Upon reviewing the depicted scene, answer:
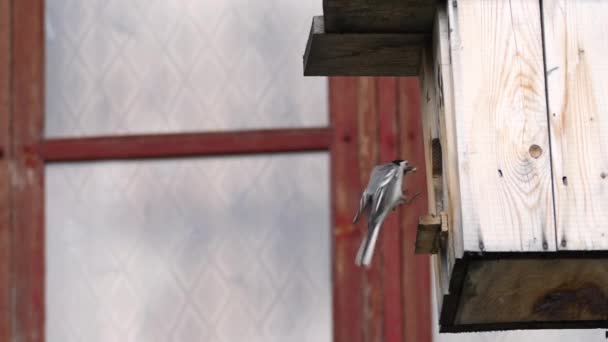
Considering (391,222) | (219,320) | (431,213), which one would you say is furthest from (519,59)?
(219,320)

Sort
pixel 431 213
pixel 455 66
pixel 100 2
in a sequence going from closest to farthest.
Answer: pixel 455 66, pixel 431 213, pixel 100 2

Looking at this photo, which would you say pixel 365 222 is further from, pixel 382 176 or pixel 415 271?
pixel 382 176

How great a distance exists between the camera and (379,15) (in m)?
3.07

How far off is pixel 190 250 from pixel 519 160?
5.50 feet

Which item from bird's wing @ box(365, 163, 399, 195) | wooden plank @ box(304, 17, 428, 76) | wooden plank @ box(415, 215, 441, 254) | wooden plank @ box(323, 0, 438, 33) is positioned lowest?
wooden plank @ box(415, 215, 441, 254)

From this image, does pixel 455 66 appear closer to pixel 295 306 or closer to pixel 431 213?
pixel 431 213

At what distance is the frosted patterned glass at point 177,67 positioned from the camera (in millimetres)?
4410

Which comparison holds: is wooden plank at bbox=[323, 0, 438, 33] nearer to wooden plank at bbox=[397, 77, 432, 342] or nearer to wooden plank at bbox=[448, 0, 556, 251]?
wooden plank at bbox=[448, 0, 556, 251]

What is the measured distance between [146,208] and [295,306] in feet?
1.64
